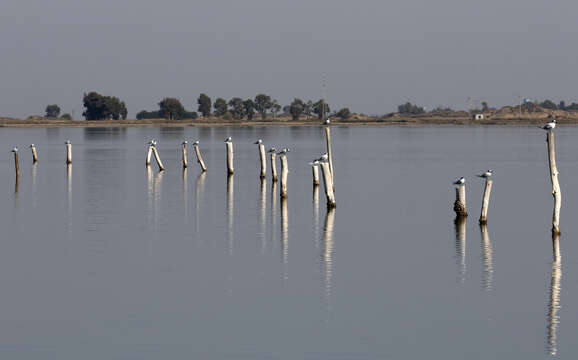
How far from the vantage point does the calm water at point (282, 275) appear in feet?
50.9

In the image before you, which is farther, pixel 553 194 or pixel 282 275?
pixel 553 194

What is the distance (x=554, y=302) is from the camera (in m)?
18.3

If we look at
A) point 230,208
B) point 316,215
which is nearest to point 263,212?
point 230,208

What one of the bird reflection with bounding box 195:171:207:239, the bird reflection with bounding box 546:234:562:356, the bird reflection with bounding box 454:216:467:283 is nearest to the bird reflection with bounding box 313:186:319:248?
the bird reflection with bounding box 195:171:207:239

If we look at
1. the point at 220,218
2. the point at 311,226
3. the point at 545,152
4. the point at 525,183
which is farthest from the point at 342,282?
the point at 545,152

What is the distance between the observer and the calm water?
1552 centimetres

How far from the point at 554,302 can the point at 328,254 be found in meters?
6.57

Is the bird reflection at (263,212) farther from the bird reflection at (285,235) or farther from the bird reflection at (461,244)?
the bird reflection at (461,244)

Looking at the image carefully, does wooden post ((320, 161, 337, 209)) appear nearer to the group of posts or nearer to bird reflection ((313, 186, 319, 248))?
bird reflection ((313, 186, 319, 248))

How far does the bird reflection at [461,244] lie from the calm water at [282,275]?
1.9 inches

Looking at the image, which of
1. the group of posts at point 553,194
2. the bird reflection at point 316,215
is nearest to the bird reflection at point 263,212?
the bird reflection at point 316,215

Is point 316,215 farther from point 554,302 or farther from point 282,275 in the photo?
point 554,302

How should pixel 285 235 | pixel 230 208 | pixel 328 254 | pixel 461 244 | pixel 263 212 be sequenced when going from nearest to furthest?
1. pixel 328 254
2. pixel 461 244
3. pixel 285 235
4. pixel 263 212
5. pixel 230 208

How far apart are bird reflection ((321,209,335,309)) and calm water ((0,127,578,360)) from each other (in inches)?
2.5
